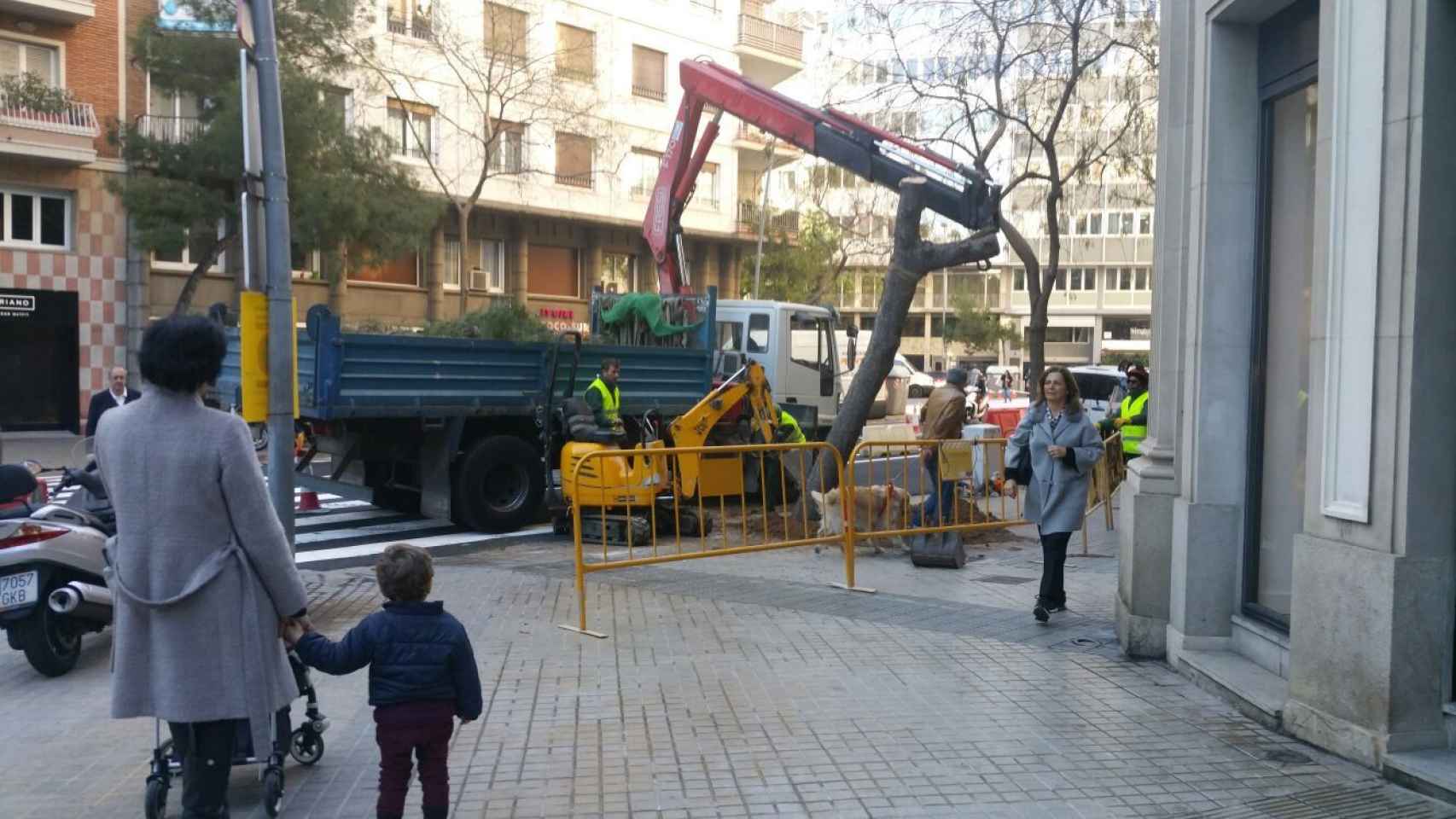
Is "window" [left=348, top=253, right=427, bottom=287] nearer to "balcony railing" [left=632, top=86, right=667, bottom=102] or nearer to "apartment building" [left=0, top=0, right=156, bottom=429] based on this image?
"apartment building" [left=0, top=0, right=156, bottom=429]

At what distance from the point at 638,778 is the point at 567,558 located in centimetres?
623

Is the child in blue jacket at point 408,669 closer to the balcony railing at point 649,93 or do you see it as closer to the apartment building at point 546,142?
the apartment building at point 546,142

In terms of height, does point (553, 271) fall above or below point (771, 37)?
below

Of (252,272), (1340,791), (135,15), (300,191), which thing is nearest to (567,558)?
(252,272)

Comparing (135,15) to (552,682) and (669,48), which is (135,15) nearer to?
(669,48)

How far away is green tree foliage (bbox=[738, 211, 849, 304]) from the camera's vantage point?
42.9 metres

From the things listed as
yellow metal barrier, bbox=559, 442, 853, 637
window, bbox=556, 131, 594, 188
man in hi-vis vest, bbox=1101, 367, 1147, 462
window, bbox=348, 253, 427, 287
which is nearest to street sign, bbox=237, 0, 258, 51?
yellow metal barrier, bbox=559, 442, 853, 637

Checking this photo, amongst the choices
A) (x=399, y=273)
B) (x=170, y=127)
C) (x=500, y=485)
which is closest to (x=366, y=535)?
(x=500, y=485)

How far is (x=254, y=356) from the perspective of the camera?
7.23 meters

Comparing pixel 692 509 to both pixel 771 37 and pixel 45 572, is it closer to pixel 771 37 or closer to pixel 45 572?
pixel 45 572

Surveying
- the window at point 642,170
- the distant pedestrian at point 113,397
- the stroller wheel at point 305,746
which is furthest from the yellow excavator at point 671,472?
the window at point 642,170

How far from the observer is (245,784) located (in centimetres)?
492

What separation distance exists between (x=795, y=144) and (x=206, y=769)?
12.5 metres

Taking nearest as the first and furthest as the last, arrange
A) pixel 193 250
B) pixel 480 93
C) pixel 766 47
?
pixel 193 250, pixel 480 93, pixel 766 47
